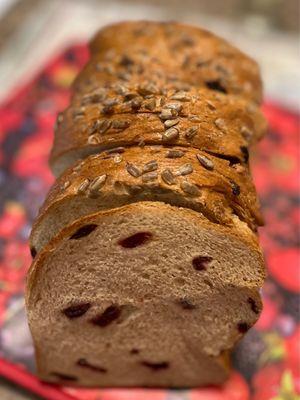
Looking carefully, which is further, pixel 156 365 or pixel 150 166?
pixel 156 365

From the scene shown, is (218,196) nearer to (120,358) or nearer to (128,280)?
(128,280)

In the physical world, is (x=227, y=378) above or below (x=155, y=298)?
below

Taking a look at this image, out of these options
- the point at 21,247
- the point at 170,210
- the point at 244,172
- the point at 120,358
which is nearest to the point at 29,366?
the point at 120,358

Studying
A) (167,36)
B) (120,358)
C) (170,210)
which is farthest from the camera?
(167,36)

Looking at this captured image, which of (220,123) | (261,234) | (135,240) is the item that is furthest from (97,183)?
(261,234)

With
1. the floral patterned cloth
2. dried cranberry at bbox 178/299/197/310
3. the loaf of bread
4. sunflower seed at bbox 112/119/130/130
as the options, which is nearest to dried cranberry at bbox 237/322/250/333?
the loaf of bread

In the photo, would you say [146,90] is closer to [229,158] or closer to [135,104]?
[135,104]

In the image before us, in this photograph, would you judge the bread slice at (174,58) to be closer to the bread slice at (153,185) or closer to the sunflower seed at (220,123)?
the sunflower seed at (220,123)
